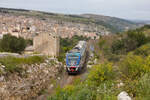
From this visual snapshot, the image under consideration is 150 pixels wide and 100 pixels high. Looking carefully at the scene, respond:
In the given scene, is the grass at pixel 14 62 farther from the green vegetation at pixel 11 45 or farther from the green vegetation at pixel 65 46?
the green vegetation at pixel 11 45

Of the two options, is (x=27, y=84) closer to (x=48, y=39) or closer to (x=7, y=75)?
(x=7, y=75)

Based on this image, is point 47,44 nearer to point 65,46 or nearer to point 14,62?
point 14,62

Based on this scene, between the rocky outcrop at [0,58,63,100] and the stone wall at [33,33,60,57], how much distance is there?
4184 millimetres

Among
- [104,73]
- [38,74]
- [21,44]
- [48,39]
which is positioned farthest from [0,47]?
[104,73]

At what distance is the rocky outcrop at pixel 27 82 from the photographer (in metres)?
9.19

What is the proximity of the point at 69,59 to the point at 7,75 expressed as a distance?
21.9 feet

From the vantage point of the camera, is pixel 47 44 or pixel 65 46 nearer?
pixel 47 44

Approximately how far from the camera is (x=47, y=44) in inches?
784

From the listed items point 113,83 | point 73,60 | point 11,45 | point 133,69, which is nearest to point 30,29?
point 11,45

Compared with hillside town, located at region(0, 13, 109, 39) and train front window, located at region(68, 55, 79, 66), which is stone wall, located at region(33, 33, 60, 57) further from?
hillside town, located at region(0, 13, 109, 39)

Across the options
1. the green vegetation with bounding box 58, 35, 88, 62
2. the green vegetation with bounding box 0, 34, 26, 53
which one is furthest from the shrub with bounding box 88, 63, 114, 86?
the green vegetation with bounding box 0, 34, 26, 53

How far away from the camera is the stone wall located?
19.6 meters

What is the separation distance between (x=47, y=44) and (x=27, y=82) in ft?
30.8

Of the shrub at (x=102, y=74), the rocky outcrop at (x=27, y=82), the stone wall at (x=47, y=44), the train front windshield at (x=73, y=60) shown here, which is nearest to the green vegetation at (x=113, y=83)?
the shrub at (x=102, y=74)
